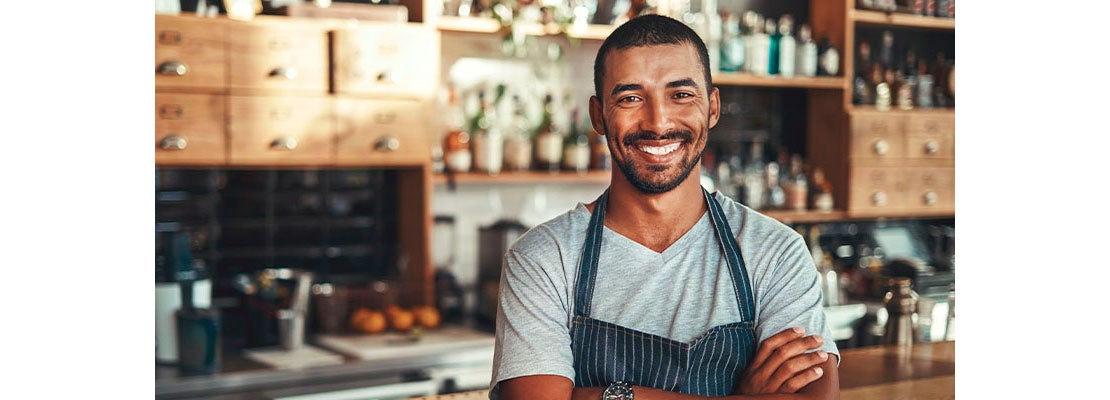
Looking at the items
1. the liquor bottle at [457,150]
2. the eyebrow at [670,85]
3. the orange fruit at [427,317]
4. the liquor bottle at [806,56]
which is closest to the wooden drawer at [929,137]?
the liquor bottle at [806,56]

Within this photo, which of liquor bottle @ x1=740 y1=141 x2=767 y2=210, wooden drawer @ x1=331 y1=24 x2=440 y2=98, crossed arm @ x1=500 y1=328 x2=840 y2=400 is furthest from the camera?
liquor bottle @ x1=740 y1=141 x2=767 y2=210

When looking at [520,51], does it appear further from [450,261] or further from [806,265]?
[806,265]

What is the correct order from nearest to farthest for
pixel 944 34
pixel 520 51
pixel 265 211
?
pixel 265 211 < pixel 520 51 < pixel 944 34

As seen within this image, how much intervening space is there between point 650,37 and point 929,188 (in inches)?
141

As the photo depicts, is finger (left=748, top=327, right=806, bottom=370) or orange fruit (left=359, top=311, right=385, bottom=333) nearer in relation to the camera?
finger (left=748, top=327, right=806, bottom=370)

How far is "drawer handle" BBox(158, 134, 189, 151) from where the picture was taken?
341 centimetres

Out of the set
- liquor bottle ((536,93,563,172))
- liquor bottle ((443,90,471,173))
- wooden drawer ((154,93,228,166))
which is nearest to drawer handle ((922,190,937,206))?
liquor bottle ((536,93,563,172))

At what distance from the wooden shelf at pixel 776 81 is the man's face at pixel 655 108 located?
2838mm

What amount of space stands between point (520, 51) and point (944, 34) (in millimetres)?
2081

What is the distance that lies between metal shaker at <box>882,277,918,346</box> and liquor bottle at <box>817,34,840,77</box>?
1.98 m

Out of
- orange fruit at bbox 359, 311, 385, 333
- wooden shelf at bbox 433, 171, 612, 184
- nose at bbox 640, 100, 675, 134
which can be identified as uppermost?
nose at bbox 640, 100, 675, 134

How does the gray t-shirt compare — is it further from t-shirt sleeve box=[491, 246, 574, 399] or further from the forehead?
the forehead
